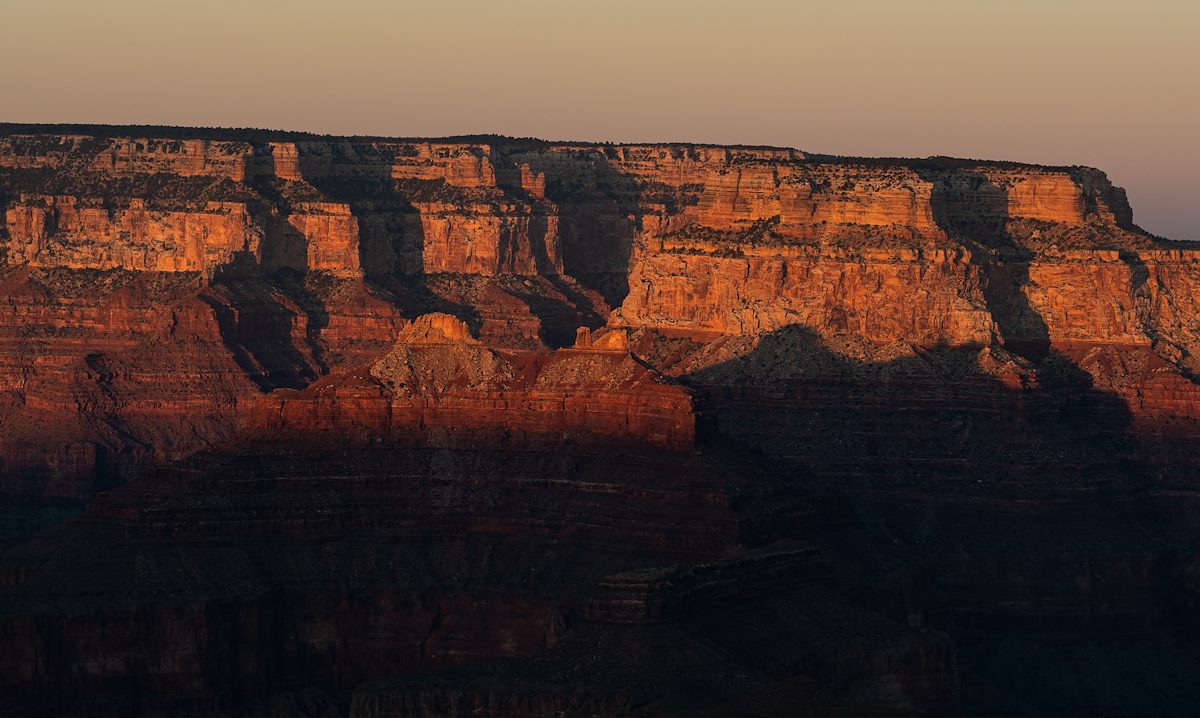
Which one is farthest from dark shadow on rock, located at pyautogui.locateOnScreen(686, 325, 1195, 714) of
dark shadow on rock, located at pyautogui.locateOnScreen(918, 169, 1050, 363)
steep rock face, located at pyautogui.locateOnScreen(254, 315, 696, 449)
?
steep rock face, located at pyautogui.locateOnScreen(254, 315, 696, 449)

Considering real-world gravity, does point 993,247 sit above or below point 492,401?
above

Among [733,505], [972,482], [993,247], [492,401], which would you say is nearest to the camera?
[733,505]

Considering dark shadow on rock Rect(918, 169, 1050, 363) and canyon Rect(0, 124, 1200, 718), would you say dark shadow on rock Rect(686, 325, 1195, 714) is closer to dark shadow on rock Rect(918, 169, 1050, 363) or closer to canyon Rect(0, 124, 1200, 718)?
canyon Rect(0, 124, 1200, 718)

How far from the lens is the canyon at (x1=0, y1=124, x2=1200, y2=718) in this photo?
409 feet

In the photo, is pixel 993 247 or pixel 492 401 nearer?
pixel 492 401

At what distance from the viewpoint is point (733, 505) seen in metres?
133

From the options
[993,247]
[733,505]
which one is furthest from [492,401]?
[993,247]

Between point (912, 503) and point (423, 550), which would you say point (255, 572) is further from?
point (912, 503)

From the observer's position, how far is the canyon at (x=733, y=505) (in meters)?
125

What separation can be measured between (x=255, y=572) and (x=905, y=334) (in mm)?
35873

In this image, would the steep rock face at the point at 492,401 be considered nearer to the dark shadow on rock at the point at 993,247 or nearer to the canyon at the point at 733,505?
the canyon at the point at 733,505

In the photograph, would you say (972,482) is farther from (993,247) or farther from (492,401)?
(492,401)

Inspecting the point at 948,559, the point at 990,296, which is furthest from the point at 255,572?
the point at 990,296

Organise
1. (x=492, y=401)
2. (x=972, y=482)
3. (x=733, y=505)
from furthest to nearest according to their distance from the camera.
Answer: (x=972, y=482), (x=492, y=401), (x=733, y=505)
